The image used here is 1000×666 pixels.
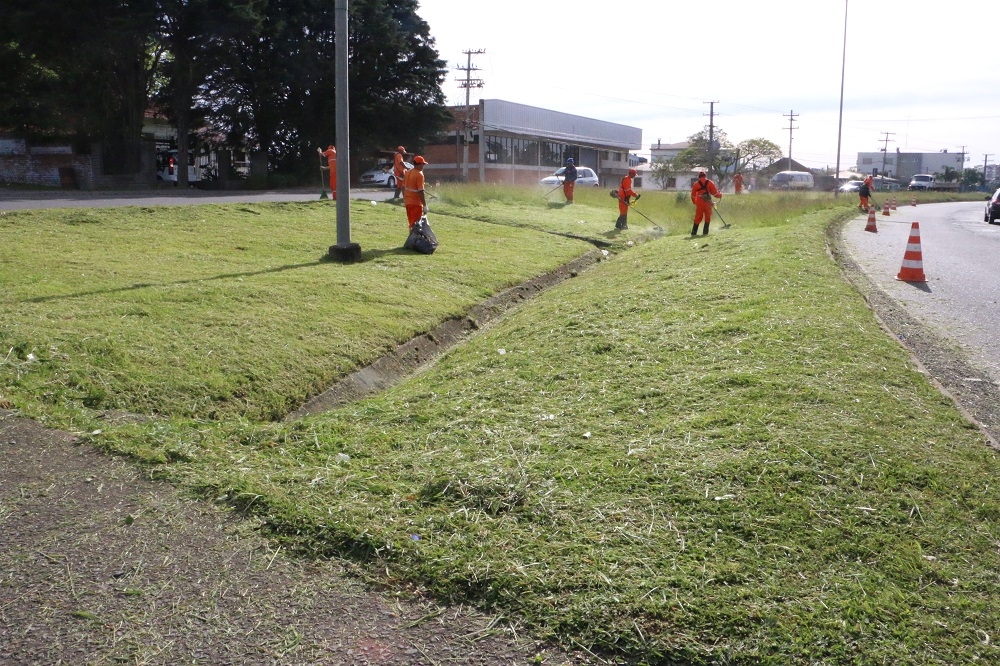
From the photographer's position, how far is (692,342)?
6719 mm

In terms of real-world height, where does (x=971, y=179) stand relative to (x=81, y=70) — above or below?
below

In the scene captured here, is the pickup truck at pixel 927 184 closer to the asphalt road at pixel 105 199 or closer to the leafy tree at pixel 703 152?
the leafy tree at pixel 703 152

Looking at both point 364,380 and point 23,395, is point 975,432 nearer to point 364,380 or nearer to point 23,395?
point 364,380

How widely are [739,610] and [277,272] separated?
8.32 metres

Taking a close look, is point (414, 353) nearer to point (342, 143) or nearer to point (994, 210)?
point (342, 143)

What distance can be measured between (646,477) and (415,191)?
10.3 m

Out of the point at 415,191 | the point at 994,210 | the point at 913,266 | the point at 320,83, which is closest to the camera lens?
the point at 913,266

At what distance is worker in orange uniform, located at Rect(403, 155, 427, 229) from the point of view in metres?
13.6

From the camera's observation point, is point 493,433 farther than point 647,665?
Yes

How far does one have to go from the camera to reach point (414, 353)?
825 cm

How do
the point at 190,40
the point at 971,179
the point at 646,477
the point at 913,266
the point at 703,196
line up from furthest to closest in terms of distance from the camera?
the point at 971,179 → the point at 190,40 → the point at 703,196 → the point at 913,266 → the point at 646,477

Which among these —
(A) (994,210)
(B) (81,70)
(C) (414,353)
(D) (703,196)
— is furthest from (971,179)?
(C) (414,353)

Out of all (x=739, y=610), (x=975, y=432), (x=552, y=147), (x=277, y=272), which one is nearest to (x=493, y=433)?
(x=739, y=610)

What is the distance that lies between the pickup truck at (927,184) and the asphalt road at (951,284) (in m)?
76.9
